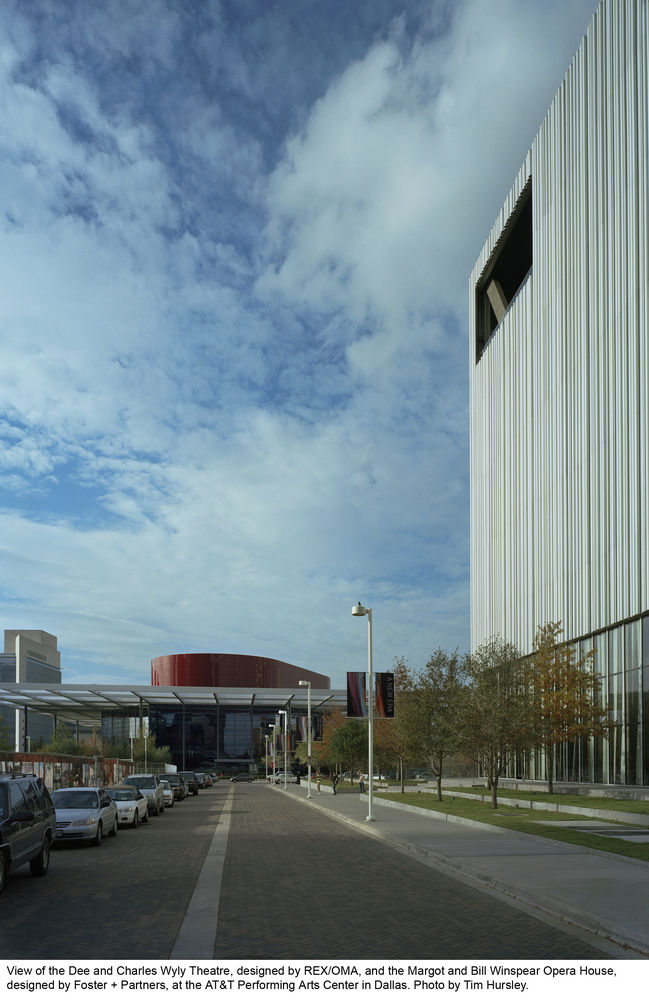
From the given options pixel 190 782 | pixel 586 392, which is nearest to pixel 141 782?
pixel 190 782

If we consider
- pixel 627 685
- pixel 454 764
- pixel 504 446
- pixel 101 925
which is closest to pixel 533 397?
pixel 504 446

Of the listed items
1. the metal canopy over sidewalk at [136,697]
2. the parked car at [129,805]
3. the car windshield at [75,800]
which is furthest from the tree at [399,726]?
the metal canopy over sidewalk at [136,697]

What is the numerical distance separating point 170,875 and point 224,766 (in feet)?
359

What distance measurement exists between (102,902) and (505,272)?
197 ft

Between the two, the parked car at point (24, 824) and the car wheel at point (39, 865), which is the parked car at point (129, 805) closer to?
the parked car at point (24, 824)

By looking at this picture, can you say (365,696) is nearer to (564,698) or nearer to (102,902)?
(564,698)

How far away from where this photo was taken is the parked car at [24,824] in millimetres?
14656

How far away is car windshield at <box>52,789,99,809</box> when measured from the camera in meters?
24.3

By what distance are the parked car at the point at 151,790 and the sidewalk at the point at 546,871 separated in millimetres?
13122

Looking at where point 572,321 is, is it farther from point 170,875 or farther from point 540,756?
point 170,875

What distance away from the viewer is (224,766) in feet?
400

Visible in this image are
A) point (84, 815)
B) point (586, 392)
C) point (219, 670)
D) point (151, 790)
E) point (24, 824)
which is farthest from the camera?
point (219, 670)

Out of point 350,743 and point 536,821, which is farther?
point 350,743

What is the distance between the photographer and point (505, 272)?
67125 millimetres
